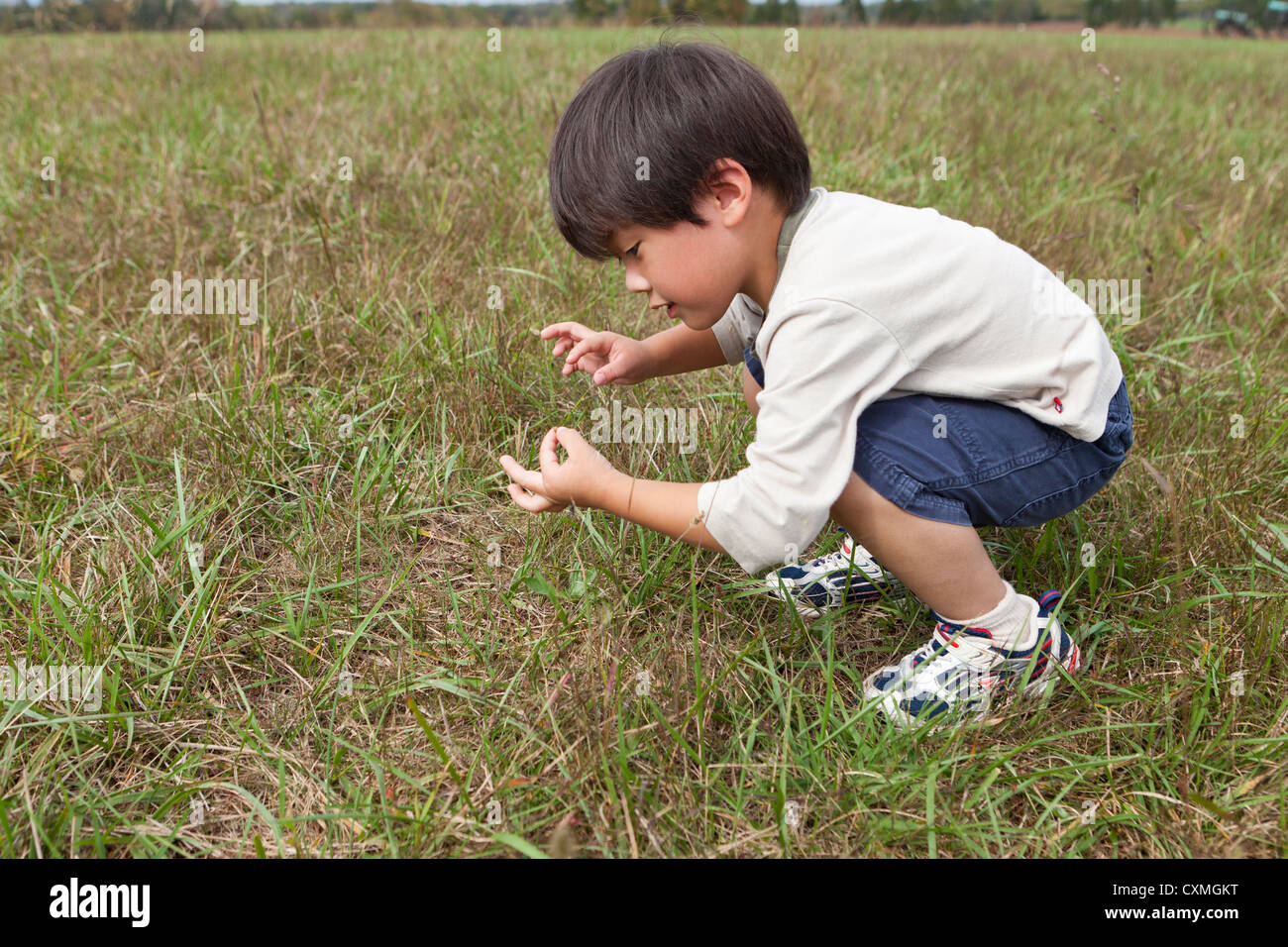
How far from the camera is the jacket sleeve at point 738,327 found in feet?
5.67

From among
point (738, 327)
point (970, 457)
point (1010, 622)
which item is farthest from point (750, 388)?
point (1010, 622)

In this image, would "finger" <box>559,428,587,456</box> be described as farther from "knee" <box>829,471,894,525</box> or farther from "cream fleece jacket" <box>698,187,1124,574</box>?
"knee" <box>829,471,894,525</box>

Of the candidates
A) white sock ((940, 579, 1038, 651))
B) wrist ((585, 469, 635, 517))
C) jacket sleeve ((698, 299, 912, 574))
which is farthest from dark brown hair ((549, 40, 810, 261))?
white sock ((940, 579, 1038, 651))

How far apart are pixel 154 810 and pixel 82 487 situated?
35.7 inches

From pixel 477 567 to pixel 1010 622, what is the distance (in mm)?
985

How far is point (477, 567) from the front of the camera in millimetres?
1834

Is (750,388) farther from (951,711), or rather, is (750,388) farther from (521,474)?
(951,711)

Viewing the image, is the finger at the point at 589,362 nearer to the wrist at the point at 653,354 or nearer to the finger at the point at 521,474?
the wrist at the point at 653,354

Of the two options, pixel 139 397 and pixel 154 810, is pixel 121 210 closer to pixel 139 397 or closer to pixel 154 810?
pixel 139 397

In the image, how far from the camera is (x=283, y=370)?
2.33 metres

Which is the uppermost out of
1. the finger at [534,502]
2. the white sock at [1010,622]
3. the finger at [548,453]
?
the finger at [548,453]

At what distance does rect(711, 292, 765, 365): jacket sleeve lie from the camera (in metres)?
1.73

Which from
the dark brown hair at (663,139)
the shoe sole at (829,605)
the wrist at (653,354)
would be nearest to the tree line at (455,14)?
the dark brown hair at (663,139)

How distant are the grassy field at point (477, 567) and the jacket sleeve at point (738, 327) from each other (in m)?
0.28
